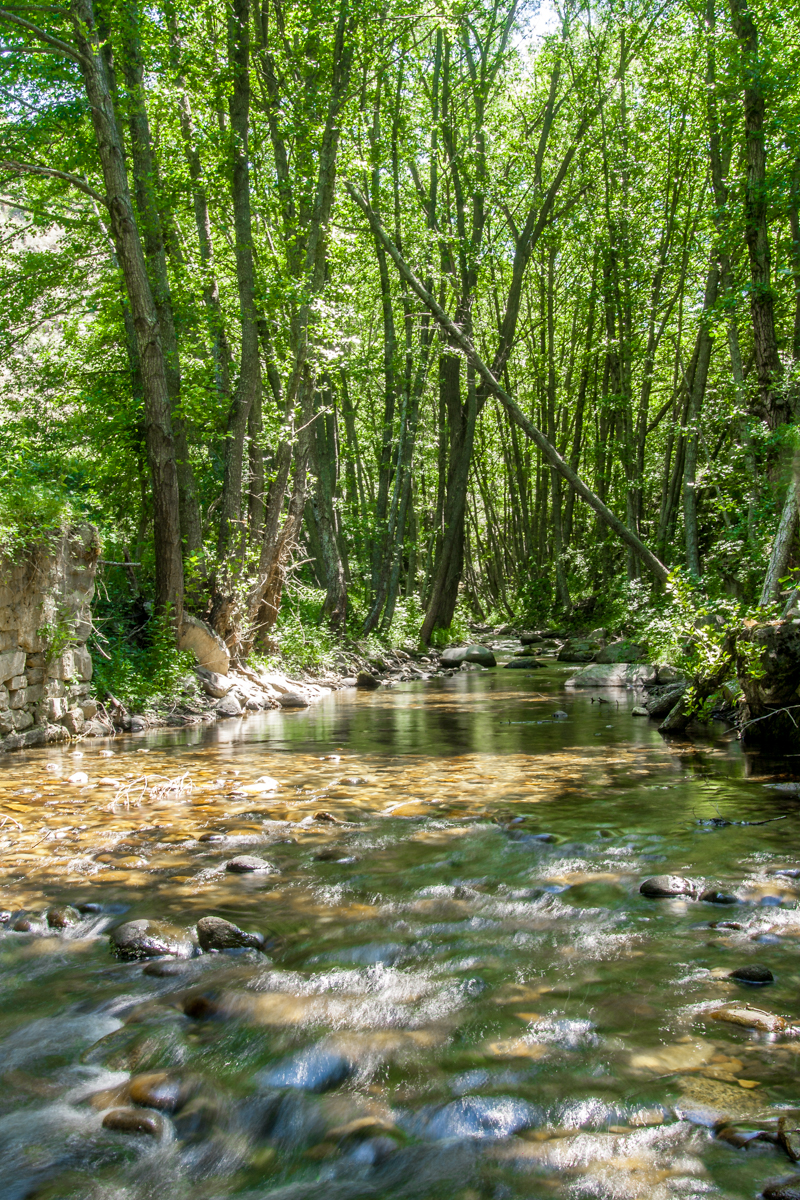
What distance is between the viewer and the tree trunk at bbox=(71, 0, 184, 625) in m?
10.1

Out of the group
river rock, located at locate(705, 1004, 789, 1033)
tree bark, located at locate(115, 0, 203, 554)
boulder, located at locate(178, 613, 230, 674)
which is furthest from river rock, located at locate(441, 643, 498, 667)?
river rock, located at locate(705, 1004, 789, 1033)

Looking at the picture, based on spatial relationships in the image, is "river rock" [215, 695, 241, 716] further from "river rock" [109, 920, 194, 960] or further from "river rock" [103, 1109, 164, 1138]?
"river rock" [103, 1109, 164, 1138]

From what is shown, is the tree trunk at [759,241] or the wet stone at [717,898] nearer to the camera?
the wet stone at [717,898]

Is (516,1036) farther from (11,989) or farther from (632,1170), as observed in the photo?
(11,989)

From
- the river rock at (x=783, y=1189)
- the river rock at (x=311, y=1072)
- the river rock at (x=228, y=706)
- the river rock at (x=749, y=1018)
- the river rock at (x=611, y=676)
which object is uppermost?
the river rock at (x=611, y=676)

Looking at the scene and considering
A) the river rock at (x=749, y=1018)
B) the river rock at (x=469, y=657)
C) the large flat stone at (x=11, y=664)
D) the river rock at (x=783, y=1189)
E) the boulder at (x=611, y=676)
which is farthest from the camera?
the river rock at (x=469, y=657)

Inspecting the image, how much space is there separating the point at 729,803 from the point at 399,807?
7.06 ft

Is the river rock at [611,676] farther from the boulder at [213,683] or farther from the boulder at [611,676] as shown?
the boulder at [213,683]

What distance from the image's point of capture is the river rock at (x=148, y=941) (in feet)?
10.3

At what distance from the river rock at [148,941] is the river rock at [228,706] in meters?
7.73

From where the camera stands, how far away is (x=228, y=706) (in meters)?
11.2

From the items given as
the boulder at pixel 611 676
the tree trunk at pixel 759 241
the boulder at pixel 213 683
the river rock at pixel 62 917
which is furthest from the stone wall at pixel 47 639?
the boulder at pixel 611 676

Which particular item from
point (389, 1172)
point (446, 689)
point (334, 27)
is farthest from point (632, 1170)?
point (334, 27)

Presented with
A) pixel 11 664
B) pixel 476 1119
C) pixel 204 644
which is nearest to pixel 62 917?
pixel 476 1119
